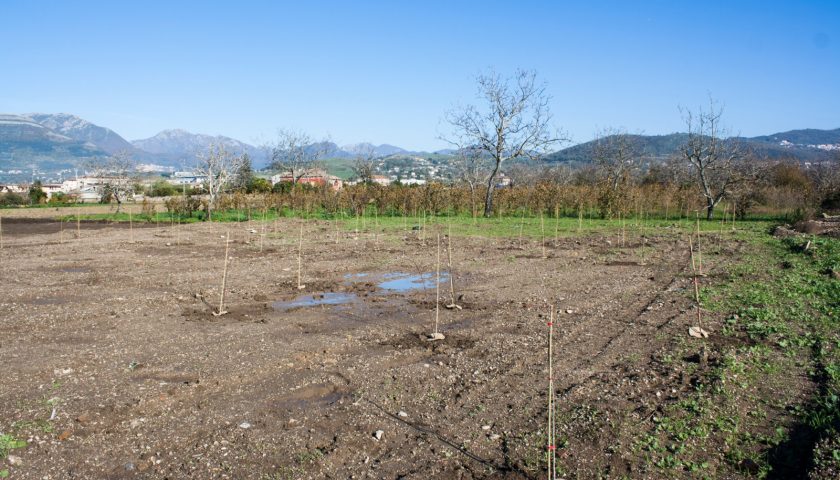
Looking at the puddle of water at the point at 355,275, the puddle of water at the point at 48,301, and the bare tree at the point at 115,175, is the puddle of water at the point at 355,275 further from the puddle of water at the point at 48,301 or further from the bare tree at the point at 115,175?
the bare tree at the point at 115,175

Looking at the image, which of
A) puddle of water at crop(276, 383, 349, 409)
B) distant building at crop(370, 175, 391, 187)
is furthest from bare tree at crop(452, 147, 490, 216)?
puddle of water at crop(276, 383, 349, 409)

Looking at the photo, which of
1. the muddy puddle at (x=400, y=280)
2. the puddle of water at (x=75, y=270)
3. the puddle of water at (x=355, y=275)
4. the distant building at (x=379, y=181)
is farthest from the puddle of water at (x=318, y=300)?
the distant building at (x=379, y=181)

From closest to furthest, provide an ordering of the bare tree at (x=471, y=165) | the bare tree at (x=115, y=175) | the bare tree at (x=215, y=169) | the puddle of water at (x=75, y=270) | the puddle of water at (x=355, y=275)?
the puddle of water at (x=355, y=275)
the puddle of water at (x=75, y=270)
the bare tree at (x=215, y=169)
the bare tree at (x=115, y=175)
the bare tree at (x=471, y=165)

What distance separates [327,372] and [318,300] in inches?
167

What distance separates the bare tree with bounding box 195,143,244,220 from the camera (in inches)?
1266

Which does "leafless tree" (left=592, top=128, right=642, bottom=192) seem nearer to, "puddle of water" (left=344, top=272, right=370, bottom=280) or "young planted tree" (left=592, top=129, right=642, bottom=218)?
"young planted tree" (left=592, top=129, right=642, bottom=218)

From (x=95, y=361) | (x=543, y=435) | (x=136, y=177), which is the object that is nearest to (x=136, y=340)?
(x=95, y=361)

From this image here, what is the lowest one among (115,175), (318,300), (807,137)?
(318,300)

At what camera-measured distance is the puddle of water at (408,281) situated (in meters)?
12.1

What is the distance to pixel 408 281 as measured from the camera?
12.8 meters

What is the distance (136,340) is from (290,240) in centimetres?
1283

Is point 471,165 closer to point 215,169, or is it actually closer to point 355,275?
point 215,169

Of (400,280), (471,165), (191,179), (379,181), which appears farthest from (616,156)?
(191,179)

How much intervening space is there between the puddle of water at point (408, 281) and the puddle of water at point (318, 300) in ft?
3.80
